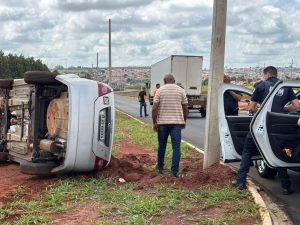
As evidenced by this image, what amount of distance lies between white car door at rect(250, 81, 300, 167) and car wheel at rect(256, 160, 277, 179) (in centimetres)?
146

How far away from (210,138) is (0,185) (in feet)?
11.4

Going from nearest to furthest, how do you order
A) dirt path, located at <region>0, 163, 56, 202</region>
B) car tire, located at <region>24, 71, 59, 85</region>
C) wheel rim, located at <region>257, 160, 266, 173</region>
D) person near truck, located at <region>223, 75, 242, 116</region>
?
dirt path, located at <region>0, 163, 56, 202</region> → car tire, located at <region>24, 71, 59, 85</region> → wheel rim, located at <region>257, 160, 266, 173</region> → person near truck, located at <region>223, 75, 242, 116</region>

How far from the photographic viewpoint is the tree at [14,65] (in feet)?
208

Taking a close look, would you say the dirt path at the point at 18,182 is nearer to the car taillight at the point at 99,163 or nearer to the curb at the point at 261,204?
the car taillight at the point at 99,163

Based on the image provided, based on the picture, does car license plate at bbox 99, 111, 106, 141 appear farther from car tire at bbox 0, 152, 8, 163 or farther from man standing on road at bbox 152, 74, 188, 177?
car tire at bbox 0, 152, 8, 163

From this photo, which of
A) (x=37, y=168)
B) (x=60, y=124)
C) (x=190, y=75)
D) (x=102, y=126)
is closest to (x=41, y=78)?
(x=60, y=124)

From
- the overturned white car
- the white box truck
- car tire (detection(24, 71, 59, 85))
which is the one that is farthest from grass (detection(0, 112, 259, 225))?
the white box truck

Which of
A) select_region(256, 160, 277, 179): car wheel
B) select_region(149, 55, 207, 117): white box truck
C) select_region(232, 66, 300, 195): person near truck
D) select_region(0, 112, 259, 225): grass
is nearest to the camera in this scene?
select_region(0, 112, 259, 225): grass

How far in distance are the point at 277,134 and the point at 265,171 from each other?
6.25 feet

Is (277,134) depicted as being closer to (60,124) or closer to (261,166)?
(261,166)

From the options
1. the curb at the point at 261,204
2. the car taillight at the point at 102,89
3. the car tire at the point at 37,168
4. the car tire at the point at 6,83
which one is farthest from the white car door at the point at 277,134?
the car tire at the point at 6,83

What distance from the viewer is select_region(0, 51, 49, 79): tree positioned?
63375 mm

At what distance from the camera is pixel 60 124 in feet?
26.2

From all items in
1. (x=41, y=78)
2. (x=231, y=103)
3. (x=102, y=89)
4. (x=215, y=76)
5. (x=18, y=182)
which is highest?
(x=215, y=76)
